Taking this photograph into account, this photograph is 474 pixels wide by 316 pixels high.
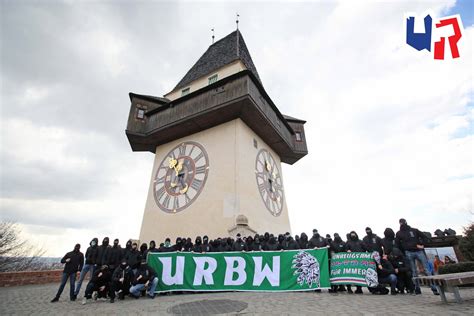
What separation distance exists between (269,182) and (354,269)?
852 centimetres

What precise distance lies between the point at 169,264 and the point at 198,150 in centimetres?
732

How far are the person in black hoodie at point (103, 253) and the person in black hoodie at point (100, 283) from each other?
1.45 feet

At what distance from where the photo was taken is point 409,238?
6531 millimetres

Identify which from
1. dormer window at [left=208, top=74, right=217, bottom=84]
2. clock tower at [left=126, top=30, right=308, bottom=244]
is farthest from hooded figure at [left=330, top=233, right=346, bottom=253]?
dormer window at [left=208, top=74, right=217, bottom=84]

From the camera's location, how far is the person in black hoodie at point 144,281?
6.73m

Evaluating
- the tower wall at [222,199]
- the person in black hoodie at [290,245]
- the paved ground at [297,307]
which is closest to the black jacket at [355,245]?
the person in black hoodie at [290,245]

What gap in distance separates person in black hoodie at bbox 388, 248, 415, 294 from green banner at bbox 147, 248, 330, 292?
5.46ft

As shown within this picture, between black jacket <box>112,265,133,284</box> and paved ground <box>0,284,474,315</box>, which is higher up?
black jacket <box>112,265,133,284</box>

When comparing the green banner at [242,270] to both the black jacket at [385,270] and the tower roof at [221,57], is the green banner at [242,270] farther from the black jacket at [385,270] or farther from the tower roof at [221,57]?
the tower roof at [221,57]

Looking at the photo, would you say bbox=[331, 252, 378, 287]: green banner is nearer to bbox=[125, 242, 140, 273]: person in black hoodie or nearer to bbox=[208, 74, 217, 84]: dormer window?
bbox=[125, 242, 140, 273]: person in black hoodie

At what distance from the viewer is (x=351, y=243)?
7191 mm

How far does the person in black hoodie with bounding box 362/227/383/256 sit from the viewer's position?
22.6 feet

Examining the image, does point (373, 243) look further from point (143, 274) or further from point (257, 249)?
point (143, 274)

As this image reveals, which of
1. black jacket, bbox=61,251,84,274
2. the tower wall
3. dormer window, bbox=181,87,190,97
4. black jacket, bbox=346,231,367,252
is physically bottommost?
black jacket, bbox=61,251,84,274
